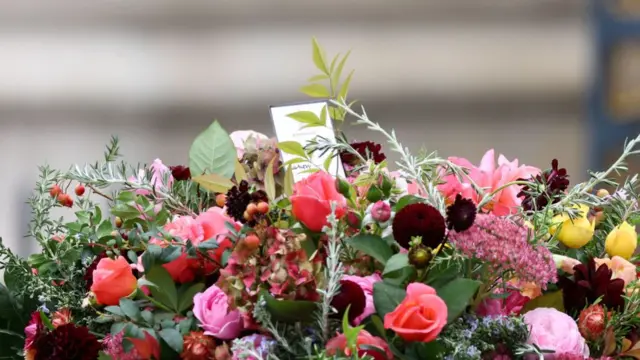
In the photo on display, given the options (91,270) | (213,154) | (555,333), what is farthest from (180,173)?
(555,333)

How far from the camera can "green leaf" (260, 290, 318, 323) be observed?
456 millimetres

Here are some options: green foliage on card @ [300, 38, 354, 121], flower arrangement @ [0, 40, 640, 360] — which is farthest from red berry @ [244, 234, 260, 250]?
green foliage on card @ [300, 38, 354, 121]

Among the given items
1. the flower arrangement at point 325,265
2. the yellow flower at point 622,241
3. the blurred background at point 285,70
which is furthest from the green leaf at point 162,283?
the blurred background at point 285,70

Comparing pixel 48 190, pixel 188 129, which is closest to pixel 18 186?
pixel 188 129

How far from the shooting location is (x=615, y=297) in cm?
54

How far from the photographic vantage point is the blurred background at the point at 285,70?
107 inches

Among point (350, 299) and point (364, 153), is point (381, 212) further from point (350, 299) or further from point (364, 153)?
point (364, 153)

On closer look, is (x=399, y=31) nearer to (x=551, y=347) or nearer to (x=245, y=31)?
(x=245, y=31)

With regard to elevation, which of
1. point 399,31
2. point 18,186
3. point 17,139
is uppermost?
point 399,31

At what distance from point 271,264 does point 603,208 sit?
0.31 meters

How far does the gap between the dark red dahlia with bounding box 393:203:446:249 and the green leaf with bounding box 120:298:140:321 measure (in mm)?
178

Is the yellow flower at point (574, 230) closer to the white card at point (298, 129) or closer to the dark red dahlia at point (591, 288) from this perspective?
Result: the dark red dahlia at point (591, 288)

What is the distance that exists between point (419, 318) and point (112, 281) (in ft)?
0.70

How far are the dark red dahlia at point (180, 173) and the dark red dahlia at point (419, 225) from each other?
0.90ft
